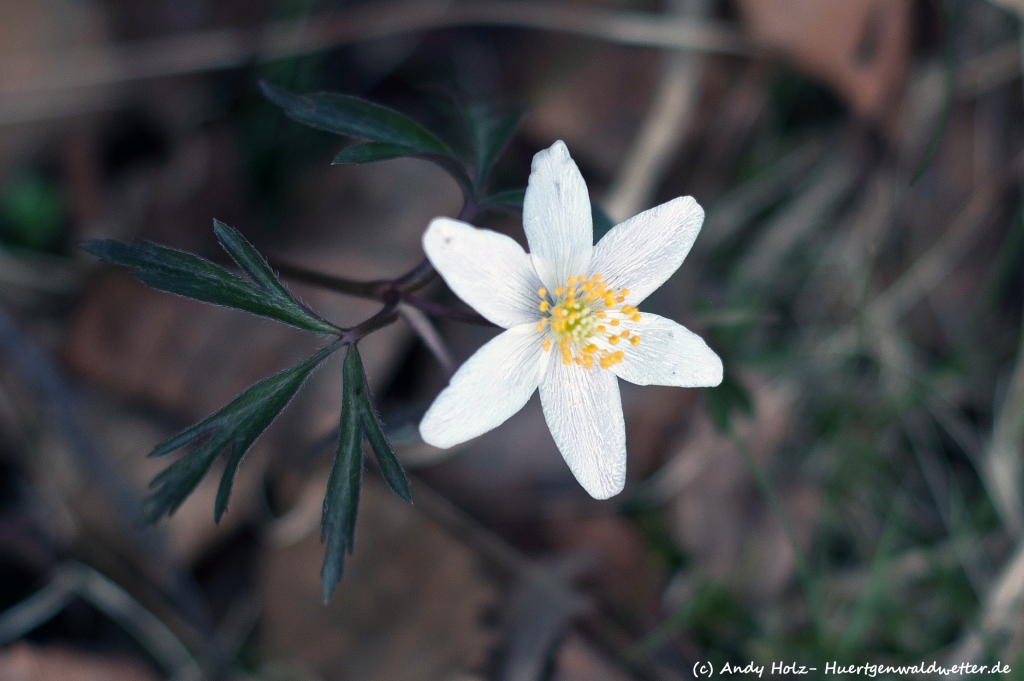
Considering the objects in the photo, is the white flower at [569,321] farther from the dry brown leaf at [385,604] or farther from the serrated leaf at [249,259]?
the dry brown leaf at [385,604]

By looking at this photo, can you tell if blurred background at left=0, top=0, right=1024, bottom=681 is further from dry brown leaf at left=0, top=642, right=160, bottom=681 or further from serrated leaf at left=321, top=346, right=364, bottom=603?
serrated leaf at left=321, top=346, right=364, bottom=603

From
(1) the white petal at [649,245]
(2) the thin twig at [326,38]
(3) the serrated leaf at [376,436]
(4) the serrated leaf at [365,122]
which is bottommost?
(3) the serrated leaf at [376,436]

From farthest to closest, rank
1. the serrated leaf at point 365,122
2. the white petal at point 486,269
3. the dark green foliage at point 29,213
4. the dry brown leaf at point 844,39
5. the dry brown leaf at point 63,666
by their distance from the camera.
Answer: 1. the dark green foliage at point 29,213
2. the dry brown leaf at point 844,39
3. the dry brown leaf at point 63,666
4. the serrated leaf at point 365,122
5. the white petal at point 486,269

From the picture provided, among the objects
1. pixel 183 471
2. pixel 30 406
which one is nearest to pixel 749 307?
pixel 183 471

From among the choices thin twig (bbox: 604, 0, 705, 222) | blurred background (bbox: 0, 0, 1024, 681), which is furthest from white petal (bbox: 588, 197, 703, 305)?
thin twig (bbox: 604, 0, 705, 222)

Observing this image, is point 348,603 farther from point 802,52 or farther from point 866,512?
point 802,52

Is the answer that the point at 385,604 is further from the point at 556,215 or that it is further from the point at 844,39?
the point at 844,39

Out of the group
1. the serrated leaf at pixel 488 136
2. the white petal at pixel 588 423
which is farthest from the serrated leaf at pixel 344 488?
the serrated leaf at pixel 488 136
